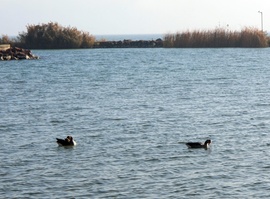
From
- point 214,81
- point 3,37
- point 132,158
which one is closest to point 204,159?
point 132,158

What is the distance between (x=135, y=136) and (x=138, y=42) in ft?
289

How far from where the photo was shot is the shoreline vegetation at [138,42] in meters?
97.8

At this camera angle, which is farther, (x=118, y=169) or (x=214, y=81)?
(x=214, y=81)

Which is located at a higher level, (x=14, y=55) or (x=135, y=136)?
(x=14, y=55)

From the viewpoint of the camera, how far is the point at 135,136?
28125 millimetres

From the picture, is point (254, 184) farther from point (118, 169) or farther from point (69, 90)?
point (69, 90)

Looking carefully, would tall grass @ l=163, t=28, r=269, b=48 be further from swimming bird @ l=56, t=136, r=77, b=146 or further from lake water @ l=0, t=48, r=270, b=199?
swimming bird @ l=56, t=136, r=77, b=146

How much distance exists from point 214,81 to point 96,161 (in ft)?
99.4

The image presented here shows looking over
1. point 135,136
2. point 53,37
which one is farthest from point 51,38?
point 135,136

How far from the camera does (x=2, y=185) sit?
20.9 metres

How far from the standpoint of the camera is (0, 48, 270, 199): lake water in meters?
20.7

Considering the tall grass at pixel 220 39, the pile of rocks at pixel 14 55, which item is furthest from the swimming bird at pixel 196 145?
the tall grass at pixel 220 39

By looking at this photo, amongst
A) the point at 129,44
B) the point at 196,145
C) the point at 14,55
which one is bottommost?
the point at 196,145

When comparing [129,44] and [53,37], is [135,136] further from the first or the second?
[129,44]
